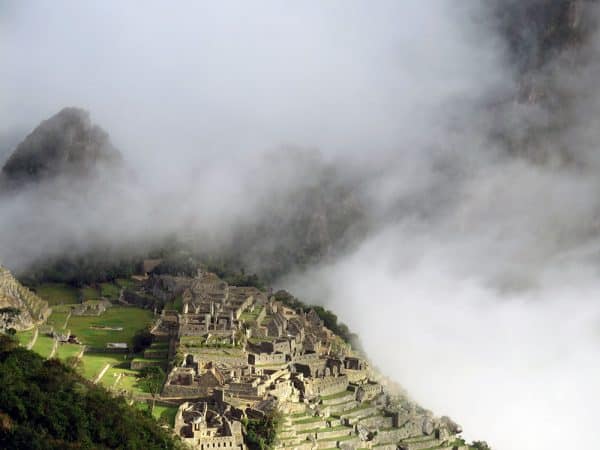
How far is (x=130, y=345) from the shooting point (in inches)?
2852

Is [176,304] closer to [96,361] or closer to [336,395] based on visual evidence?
[96,361]

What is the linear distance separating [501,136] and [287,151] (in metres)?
38.2

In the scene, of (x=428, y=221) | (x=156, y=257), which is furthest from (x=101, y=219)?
(x=428, y=221)

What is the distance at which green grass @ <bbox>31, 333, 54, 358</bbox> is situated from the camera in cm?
6419

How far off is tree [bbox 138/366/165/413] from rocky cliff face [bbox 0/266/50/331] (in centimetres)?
1168

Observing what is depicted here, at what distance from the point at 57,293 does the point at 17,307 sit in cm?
2429

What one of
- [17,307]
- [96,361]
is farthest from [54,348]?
[17,307]

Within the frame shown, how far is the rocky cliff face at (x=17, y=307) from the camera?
7181 centimetres

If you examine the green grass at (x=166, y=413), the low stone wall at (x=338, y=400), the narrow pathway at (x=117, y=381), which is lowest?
the green grass at (x=166, y=413)

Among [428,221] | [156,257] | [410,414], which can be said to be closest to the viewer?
[410,414]

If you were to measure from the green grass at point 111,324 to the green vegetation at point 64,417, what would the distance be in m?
17.7

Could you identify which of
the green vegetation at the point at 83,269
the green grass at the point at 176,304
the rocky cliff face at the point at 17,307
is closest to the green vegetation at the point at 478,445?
the green grass at the point at 176,304

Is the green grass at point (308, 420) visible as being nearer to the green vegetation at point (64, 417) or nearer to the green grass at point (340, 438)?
the green grass at point (340, 438)

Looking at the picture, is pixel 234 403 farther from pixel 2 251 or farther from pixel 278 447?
pixel 2 251
